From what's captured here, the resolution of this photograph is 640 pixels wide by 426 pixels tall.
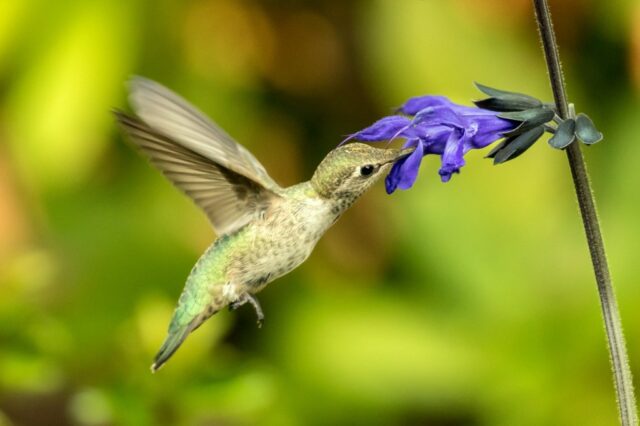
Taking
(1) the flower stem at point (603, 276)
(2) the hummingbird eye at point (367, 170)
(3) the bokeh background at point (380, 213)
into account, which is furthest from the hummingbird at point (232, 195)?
(3) the bokeh background at point (380, 213)

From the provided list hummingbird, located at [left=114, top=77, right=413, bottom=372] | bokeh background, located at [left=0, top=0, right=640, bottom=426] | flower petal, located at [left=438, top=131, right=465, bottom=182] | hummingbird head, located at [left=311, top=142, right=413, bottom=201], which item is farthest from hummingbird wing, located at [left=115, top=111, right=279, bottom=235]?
bokeh background, located at [left=0, top=0, right=640, bottom=426]

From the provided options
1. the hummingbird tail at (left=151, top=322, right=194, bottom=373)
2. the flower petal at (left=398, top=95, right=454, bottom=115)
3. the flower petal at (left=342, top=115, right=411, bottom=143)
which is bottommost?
the hummingbird tail at (left=151, top=322, right=194, bottom=373)

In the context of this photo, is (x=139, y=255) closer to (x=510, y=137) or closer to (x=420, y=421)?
(x=420, y=421)

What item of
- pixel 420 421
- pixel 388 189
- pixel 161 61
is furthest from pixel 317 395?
pixel 388 189

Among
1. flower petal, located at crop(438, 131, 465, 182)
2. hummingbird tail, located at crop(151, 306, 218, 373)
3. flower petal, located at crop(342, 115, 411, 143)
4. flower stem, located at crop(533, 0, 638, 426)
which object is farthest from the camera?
hummingbird tail, located at crop(151, 306, 218, 373)

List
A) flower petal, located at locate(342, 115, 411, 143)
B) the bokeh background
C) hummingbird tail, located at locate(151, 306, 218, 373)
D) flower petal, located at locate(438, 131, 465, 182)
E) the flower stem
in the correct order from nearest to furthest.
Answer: the flower stem < flower petal, located at locate(438, 131, 465, 182) < flower petal, located at locate(342, 115, 411, 143) < hummingbird tail, located at locate(151, 306, 218, 373) < the bokeh background

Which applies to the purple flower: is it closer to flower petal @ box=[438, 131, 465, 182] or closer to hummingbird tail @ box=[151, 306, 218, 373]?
flower petal @ box=[438, 131, 465, 182]

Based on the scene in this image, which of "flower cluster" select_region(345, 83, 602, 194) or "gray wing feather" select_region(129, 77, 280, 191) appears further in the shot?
"gray wing feather" select_region(129, 77, 280, 191)
